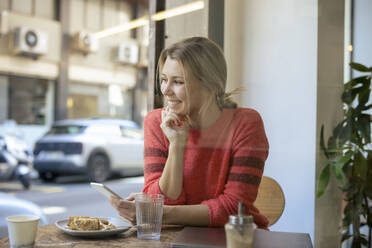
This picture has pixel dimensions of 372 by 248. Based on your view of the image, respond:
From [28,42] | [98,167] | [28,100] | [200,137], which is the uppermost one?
[28,42]

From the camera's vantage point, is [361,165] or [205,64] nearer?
[205,64]

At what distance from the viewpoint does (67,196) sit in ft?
13.6

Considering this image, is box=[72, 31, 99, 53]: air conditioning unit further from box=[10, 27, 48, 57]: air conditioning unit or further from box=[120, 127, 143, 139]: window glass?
box=[120, 127, 143, 139]: window glass

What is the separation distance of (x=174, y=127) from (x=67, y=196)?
3.34 meters

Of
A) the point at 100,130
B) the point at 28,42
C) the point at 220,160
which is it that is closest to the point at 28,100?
the point at 28,42

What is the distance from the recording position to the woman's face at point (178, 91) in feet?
3.69

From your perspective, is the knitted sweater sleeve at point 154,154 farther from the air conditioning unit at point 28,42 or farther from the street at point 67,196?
the air conditioning unit at point 28,42

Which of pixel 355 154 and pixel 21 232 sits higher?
pixel 355 154

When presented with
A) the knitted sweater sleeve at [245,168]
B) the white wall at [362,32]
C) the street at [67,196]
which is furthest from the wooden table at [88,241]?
the street at [67,196]

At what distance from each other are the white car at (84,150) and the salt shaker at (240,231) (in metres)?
4.29

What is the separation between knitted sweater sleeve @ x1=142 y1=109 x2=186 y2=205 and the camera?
1.11 metres

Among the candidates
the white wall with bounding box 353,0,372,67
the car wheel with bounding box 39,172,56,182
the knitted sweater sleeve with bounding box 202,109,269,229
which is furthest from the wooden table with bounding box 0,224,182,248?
the car wheel with bounding box 39,172,56,182

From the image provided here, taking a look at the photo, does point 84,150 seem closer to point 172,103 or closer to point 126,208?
point 172,103

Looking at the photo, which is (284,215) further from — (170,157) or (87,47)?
(87,47)
